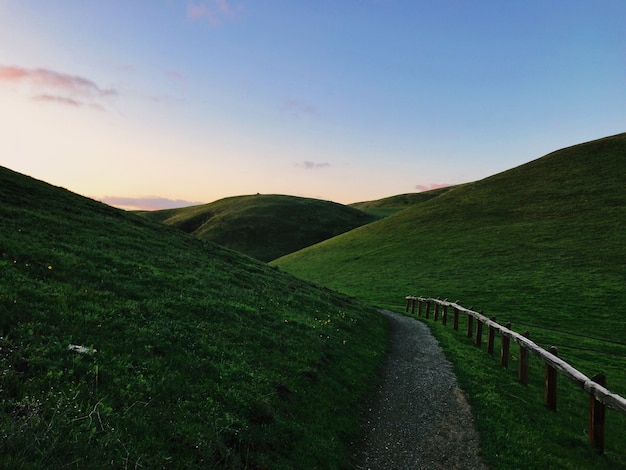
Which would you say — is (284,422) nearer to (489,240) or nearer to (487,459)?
(487,459)

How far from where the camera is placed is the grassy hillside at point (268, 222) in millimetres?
132625

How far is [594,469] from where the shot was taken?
9430 mm

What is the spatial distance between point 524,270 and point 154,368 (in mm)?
52095

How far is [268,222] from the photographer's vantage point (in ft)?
484

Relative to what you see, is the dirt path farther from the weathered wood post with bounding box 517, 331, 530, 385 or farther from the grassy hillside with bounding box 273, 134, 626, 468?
the weathered wood post with bounding box 517, 331, 530, 385

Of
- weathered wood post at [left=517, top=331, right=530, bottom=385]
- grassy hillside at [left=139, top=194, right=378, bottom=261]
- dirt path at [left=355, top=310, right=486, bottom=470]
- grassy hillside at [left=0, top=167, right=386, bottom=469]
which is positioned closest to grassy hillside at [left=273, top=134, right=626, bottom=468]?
weathered wood post at [left=517, top=331, right=530, bottom=385]

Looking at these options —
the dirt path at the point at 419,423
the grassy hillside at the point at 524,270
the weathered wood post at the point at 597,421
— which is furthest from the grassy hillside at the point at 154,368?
the weathered wood post at the point at 597,421

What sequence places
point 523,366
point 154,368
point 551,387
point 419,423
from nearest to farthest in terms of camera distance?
1. point 154,368
2. point 419,423
3. point 551,387
4. point 523,366

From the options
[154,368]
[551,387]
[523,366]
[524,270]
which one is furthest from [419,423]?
[524,270]

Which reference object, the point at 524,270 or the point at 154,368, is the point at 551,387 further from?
the point at 524,270

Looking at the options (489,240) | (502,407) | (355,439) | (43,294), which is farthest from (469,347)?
(489,240)

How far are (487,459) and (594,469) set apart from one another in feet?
8.80

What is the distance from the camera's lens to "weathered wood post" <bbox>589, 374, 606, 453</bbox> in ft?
34.8

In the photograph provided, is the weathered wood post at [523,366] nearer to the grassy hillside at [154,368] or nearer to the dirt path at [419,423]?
the dirt path at [419,423]
